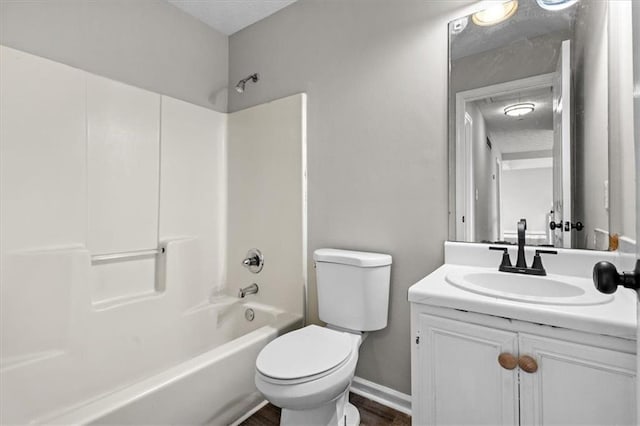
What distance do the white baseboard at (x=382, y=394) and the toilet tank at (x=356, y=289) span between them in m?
0.38

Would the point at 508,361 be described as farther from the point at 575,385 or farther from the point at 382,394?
the point at 382,394

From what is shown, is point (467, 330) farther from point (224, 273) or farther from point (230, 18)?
point (230, 18)

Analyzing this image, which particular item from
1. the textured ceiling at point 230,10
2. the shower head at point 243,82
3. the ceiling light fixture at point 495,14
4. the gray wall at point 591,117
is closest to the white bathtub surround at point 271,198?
the shower head at point 243,82

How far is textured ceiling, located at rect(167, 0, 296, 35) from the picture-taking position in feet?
6.92

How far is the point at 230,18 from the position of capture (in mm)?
2271

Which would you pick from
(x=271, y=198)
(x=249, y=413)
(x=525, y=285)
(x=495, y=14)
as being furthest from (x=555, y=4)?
(x=249, y=413)

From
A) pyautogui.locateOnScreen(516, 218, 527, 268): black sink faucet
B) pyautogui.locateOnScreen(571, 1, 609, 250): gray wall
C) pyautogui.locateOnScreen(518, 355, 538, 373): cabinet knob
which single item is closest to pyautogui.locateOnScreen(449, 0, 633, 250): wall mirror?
pyautogui.locateOnScreen(571, 1, 609, 250): gray wall

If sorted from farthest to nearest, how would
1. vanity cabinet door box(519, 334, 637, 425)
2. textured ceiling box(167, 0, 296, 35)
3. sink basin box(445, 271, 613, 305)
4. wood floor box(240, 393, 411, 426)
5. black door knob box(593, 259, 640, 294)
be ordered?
textured ceiling box(167, 0, 296, 35) → wood floor box(240, 393, 411, 426) → sink basin box(445, 271, 613, 305) → vanity cabinet door box(519, 334, 637, 425) → black door knob box(593, 259, 640, 294)

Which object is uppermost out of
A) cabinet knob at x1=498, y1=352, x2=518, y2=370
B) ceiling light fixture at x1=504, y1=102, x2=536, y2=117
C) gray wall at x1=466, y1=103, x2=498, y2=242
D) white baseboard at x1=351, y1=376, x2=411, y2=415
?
ceiling light fixture at x1=504, y1=102, x2=536, y2=117

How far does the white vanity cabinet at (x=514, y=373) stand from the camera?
0.82 m

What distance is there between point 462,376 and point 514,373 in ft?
0.49

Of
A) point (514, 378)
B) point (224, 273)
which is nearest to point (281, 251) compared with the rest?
point (224, 273)

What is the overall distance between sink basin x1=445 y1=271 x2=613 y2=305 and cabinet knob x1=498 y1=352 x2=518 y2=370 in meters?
0.16

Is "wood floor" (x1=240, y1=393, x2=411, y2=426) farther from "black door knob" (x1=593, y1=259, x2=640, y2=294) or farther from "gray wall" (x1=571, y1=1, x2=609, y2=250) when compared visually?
"black door knob" (x1=593, y1=259, x2=640, y2=294)
